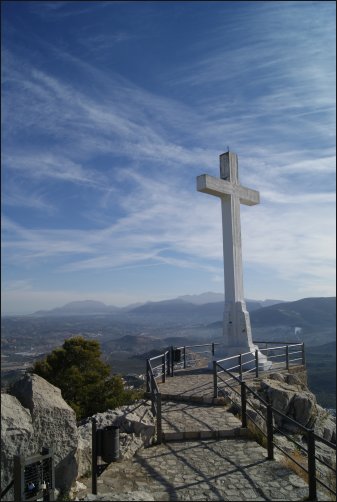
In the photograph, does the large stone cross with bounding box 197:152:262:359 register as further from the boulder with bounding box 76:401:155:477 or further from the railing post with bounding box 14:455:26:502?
the railing post with bounding box 14:455:26:502

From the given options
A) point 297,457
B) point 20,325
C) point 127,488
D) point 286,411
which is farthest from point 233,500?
point 20,325

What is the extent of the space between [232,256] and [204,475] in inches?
386

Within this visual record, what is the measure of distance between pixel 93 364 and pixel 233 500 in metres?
9.78

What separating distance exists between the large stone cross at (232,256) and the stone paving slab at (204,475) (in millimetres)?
7579

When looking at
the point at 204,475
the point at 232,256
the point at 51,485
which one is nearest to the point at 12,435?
the point at 51,485

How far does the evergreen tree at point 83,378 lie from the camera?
12.5 m

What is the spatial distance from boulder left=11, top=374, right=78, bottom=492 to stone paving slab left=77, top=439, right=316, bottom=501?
1.38ft

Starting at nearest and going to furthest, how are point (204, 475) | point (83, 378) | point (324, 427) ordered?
point (204, 475), point (324, 427), point (83, 378)

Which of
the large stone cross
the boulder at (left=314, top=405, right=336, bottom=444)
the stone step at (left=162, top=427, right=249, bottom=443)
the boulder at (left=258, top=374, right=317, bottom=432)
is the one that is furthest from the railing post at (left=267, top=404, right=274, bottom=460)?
the large stone cross

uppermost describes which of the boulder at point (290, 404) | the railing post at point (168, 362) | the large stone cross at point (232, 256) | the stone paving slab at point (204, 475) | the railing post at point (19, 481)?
the large stone cross at point (232, 256)

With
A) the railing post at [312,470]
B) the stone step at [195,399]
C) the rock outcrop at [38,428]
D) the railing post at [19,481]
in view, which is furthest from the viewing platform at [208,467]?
the railing post at [19,481]

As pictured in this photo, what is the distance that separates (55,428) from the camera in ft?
20.1

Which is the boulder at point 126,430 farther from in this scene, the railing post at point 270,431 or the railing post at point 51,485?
the railing post at point 270,431

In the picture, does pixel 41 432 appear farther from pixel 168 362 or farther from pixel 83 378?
pixel 168 362
